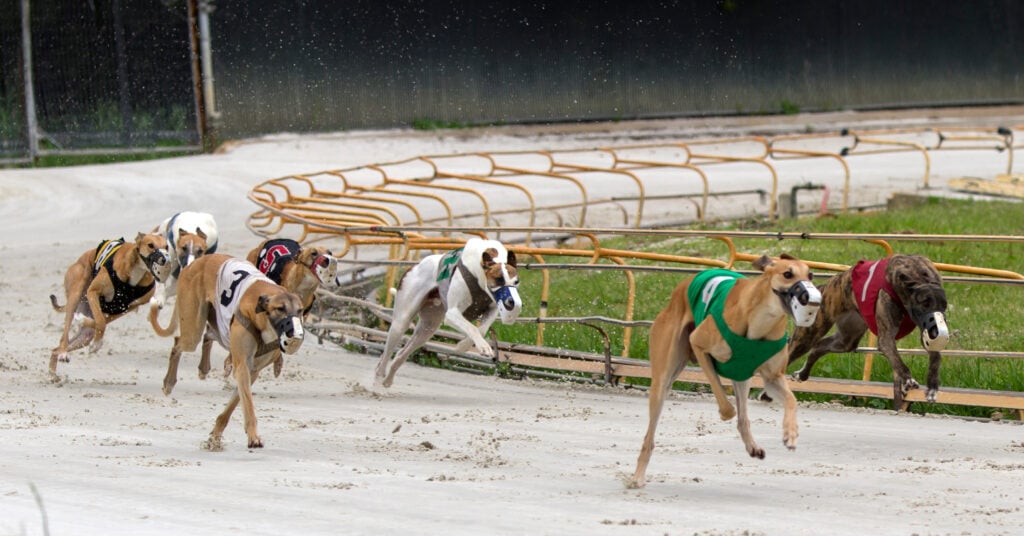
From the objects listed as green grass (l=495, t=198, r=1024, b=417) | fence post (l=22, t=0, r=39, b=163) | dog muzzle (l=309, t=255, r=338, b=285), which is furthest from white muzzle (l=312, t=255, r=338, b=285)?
fence post (l=22, t=0, r=39, b=163)

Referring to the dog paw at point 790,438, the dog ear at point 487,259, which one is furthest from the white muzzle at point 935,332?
the dog ear at point 487,259

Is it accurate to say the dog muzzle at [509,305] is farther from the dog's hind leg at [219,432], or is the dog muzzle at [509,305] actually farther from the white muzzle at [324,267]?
the dog's hind leg at [219,432]

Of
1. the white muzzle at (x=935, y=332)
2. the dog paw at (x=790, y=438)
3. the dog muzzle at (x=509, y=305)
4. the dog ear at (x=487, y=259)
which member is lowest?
the dog paw at (x=790, y=438)

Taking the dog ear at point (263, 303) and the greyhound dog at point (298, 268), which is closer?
the dog ear at point (263, 303)

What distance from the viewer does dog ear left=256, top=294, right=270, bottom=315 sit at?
5.53 metres

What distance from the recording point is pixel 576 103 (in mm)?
20172

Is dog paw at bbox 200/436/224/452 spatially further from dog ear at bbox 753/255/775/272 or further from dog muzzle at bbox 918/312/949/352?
Result: dog muzzle at bbox 918/312/949/352

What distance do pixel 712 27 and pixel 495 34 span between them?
317 centimetres

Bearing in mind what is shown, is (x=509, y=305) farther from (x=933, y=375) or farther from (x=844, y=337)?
(x=933, y=375)

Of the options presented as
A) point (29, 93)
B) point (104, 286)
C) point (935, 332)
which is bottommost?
point (104, 286)

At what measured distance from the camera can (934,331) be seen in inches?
207

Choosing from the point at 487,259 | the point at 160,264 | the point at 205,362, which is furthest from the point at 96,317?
the point at 487,259

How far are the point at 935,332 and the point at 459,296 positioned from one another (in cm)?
252

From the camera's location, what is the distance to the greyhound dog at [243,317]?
552 cm
